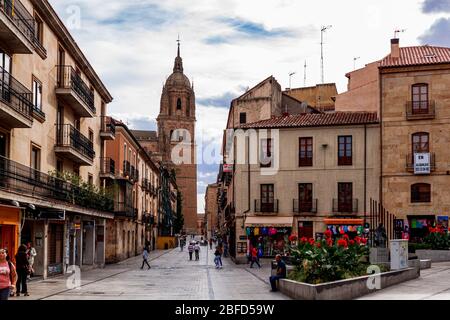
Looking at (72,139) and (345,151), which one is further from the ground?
(345,151)

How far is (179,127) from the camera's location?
152 meters

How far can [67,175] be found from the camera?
101ft

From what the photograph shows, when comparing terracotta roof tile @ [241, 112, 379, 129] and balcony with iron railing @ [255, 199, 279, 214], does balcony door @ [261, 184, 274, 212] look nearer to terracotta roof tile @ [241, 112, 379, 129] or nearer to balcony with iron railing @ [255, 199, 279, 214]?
balcony with iron railing @ [255, 199, 279, 214]

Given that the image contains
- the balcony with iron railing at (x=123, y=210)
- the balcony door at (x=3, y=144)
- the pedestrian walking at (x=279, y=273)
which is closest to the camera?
the pedestrian walking at (x=279, y=273)

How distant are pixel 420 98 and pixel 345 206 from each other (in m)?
8.22

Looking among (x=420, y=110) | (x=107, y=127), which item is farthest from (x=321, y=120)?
(x=107, y=127)

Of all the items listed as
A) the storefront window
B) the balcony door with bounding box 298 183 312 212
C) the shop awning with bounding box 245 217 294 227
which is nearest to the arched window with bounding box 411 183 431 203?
the balcony door with bounding box 298 183 312 212

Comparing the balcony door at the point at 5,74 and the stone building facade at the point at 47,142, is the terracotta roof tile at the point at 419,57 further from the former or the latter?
the balcony door at the point at 5,74

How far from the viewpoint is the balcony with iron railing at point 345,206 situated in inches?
1676

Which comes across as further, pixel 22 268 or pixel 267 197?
pixel 267 197

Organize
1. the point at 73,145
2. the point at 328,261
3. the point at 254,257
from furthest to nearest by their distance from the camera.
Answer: the point at 254,257, the point at 73,145, the point at 328,261

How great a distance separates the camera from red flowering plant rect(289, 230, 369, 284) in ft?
65.0

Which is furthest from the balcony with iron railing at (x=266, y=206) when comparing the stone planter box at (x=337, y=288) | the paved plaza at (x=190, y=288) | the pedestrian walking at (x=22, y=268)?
the pedestrian walking at (x=22, y=268)

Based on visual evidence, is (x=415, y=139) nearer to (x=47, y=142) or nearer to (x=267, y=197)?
(x=267, y=197)
